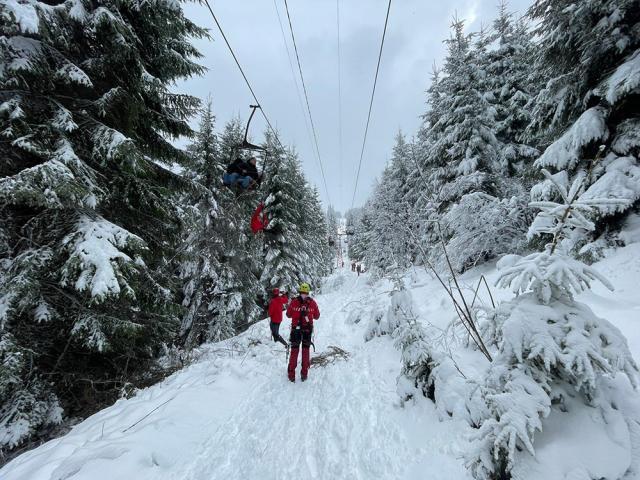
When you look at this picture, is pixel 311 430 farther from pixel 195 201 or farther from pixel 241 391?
pixel 195 201

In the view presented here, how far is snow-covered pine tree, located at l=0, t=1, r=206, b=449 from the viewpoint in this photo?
494 cm

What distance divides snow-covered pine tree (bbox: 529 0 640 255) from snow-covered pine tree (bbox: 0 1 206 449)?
9842mm

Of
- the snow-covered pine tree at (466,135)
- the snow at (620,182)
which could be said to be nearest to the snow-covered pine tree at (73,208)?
the snow at (620,182)

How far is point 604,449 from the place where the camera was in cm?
206

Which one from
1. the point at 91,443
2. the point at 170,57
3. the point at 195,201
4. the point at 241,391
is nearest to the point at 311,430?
the point at 241,391

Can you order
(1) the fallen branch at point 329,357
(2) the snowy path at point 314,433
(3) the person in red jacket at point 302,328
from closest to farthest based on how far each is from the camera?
(2) the snowy path at point 314,433
(3) the person in red jacket at point 302,328
(1) the fallen branch at point 329,357

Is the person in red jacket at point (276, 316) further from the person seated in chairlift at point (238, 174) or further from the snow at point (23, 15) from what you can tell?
the snow at point (23, 15)

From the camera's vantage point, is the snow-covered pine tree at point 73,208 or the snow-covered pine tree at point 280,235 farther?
the snow-covered pine tree at point 280,235

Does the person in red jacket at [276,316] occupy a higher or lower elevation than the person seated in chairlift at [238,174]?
lower

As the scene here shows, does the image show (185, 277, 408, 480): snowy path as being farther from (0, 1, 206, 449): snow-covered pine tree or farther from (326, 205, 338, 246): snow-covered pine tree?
(326, 205, 338, 246): snow-covered pine tree

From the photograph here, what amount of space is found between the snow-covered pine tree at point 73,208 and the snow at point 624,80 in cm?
1015

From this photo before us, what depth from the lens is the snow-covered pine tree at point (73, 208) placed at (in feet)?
16.2

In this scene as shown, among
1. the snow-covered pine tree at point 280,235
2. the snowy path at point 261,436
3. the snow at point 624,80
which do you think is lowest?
the snowy path at point 261,436

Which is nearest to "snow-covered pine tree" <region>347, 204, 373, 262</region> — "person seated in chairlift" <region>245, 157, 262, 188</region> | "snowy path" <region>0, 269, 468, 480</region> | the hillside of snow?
"person seated in chairlift" <region>245, 157, 262, 188</region>
